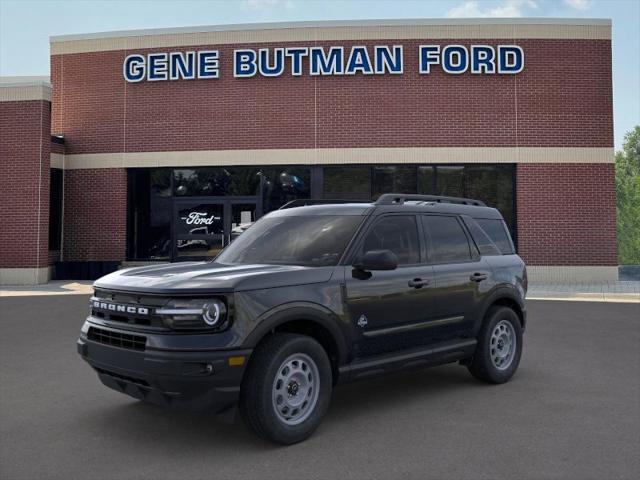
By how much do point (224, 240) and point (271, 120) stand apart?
13.9ft

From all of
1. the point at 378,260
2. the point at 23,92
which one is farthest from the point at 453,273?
the point at 23,92

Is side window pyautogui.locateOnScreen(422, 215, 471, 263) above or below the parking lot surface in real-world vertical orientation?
above

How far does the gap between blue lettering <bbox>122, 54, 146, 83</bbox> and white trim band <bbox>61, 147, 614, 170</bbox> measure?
117 inches

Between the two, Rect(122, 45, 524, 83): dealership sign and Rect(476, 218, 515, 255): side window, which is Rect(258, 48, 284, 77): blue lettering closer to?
Rect(122, 45, 524, 83): dealership sign

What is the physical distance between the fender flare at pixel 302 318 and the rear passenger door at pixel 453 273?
4.22 ft

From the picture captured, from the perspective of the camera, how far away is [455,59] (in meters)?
19.2

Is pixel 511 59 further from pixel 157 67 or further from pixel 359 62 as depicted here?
pixel 157 67

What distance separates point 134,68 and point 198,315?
18.1 metres

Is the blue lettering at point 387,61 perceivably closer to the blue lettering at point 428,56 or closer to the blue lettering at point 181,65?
the blue lettering at point 428,56

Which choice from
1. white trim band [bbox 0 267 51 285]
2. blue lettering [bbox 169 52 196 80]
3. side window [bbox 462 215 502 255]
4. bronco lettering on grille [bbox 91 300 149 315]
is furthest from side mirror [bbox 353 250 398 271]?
white trim band [bbox 0 267 51 285]

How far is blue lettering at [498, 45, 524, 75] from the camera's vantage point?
1908 centimetres

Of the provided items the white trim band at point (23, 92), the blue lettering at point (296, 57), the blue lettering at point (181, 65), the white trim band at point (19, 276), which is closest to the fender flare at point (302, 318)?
the blue lettering at point (296, 57)

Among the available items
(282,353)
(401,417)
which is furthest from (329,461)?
(401,417)

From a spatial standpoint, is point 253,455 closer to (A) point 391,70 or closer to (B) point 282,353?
(B) point 282,353
